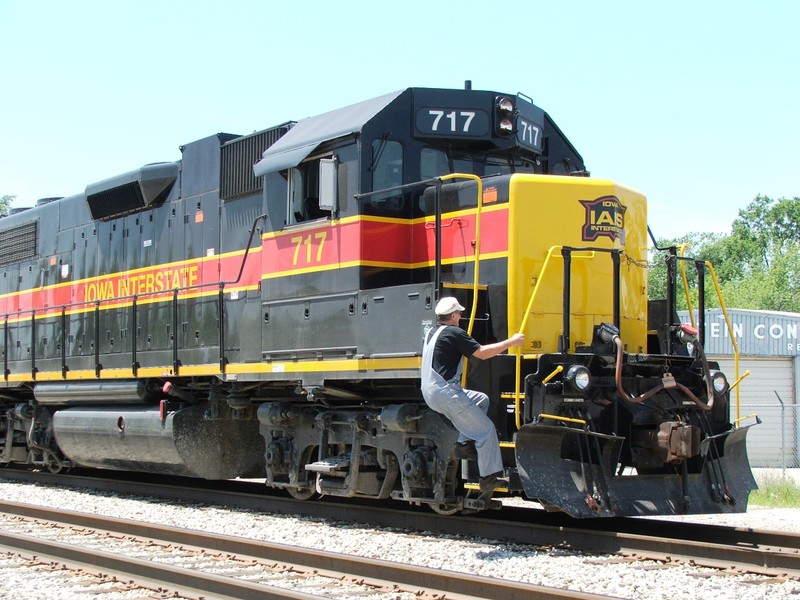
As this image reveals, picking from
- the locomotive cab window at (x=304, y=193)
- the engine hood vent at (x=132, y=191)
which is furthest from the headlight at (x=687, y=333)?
the engine hood vent at (x=132, y=191)

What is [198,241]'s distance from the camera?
10.8m

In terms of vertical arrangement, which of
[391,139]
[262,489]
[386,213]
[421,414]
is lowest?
[262,489]

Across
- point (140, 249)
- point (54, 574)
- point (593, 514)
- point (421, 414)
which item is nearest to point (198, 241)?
point (140, 249)

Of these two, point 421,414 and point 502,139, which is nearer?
point 421,414

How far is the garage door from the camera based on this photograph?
19.5 m

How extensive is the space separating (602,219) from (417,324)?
1.82m

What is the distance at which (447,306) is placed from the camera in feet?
22.5

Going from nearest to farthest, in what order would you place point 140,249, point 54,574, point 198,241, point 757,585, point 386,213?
point 757,585 → point 54,574 → point 386,213 → point 198,241 → point 140,249

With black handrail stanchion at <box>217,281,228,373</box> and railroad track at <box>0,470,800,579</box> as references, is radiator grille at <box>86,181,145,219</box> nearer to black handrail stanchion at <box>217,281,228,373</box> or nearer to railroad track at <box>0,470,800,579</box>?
black handrail stanchion at <box>217,281,228,373</box>

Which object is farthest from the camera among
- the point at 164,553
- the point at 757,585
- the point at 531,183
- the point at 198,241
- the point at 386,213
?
the point at 198,241

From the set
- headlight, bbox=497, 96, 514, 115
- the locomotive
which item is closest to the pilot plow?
the locomotive

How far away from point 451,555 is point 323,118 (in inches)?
170

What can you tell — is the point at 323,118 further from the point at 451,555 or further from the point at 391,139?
the point at 451,555

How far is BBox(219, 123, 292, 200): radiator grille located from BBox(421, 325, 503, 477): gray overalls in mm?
3611
